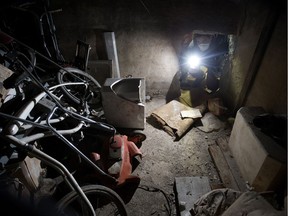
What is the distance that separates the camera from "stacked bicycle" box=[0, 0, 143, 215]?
2795mm

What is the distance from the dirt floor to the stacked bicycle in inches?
12.4

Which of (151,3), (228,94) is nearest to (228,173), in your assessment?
(228,94)

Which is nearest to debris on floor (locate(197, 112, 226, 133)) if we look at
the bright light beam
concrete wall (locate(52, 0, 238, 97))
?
concrete wall (locate(52, 0, 238, 97))

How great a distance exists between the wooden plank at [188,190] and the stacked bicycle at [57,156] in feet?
2.79

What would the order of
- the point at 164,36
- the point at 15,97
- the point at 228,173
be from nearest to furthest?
the point at 15,97 < the point at 228,173 < the point at 164,36

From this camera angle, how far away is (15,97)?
12.6 ft

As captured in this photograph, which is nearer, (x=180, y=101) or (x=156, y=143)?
(x=156, y=143)

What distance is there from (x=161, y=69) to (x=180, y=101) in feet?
4.04

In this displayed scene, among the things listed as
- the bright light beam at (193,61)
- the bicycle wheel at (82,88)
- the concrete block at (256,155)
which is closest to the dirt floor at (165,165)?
the concrete block at (256,155)

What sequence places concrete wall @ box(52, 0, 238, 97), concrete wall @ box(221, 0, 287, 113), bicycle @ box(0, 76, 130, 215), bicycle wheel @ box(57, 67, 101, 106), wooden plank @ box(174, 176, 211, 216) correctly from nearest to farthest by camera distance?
bicycle @ box(0, 76, 130, 215), wooden plank @ box(174, 176, 211, 216), concrete wall @ box(221, 0, 287, 113), bicycle wheel @ box(57, 67, 101, 106), concrete wall @ box(52, 0, 238, 97)

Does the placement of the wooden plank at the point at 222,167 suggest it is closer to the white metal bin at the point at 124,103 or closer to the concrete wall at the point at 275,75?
the concrete wall at the point at 275,75

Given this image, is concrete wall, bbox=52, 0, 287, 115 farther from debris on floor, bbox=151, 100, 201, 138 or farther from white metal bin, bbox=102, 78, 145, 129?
white metal bin, bbox=102, 78, 145, 129

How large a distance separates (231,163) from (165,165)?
1476mm

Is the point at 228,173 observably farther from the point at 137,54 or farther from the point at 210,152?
the point at 137,54
